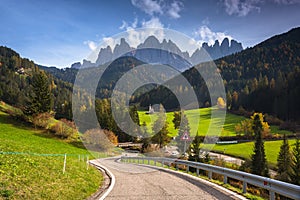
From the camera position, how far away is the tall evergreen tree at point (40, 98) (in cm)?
6131

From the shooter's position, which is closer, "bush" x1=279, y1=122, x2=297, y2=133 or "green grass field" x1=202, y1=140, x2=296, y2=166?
"green grass field" x1=202, y1=140, x2=296, y2=166

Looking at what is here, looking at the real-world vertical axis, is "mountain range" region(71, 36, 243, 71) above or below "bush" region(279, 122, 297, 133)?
above

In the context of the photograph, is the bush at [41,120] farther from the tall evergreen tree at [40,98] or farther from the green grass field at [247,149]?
the green grass field at [247,149]

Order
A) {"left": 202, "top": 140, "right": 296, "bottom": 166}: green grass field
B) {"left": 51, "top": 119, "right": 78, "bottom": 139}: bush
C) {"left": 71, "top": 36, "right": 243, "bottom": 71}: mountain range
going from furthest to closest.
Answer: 1. {"left": 202, "top": 140, "right": 296, "bottom": 166}: green grass field
2. {"left": 51, "top": 119, "right": 78, "bottom": 139}: bush
3. {"left": 71, "top": 36, "right": 243, "bottom": 71}: mountain range

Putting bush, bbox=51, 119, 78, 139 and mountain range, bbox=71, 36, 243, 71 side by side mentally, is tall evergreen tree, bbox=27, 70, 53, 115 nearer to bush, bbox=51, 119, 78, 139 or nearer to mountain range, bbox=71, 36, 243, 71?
bush, bbox=51, 119, 78, 139

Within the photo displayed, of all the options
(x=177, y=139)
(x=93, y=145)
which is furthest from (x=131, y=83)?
(x=177, y=139)

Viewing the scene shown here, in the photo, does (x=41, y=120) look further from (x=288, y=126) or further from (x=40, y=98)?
(x=288, y=126)

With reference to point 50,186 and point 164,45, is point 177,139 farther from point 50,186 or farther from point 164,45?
point 50,186

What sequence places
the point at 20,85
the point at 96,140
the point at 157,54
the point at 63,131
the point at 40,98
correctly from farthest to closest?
the point at 20,85
the point at 40,98
the point at 63,131
the point at 96,140
the point at 157,54

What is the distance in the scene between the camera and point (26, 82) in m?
154

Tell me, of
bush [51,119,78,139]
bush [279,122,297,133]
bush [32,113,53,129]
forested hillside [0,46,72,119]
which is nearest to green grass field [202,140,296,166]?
bush [279,122,297,133]

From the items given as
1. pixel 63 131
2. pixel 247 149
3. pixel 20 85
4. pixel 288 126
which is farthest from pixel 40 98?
pixel 20 85

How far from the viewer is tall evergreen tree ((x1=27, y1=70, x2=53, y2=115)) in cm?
6131

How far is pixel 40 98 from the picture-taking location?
6303cm
